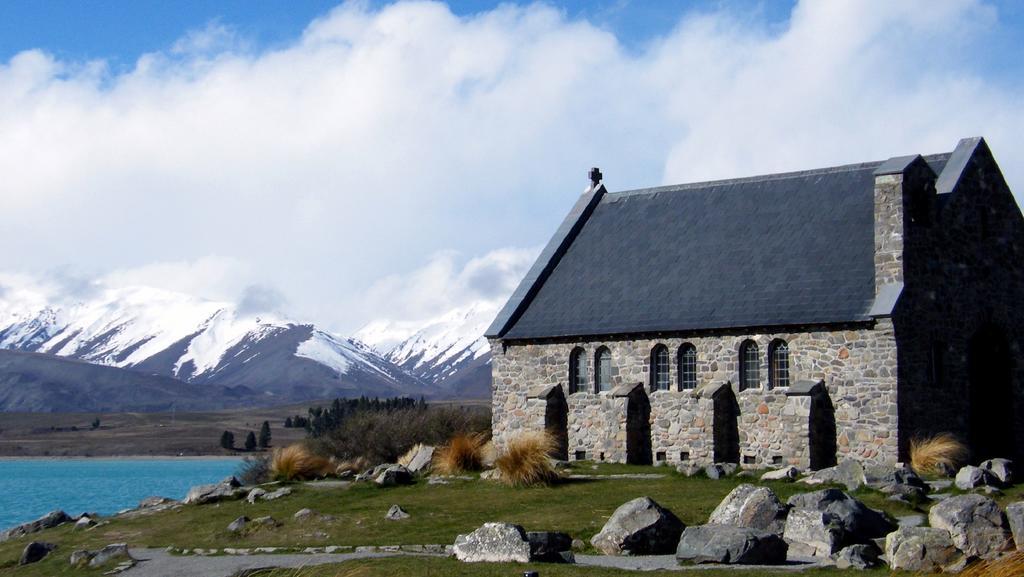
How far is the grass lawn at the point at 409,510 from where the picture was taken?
26.1 m

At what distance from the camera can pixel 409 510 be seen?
2902cm

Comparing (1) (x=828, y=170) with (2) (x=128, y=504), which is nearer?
(1) (x=828, y=170)

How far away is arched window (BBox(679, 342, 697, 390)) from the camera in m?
37.9

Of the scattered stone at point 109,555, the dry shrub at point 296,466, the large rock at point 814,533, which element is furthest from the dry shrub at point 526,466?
the large rock at point 814,533

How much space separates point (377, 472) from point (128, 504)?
26.9 m

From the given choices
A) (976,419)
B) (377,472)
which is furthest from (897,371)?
(377,472)

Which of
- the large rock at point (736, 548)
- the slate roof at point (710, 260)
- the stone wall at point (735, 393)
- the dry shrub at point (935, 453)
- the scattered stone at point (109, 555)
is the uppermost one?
the slate roof at point (710, 260)

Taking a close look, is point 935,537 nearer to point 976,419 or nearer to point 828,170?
point 976,419

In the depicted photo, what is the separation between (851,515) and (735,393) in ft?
50.1

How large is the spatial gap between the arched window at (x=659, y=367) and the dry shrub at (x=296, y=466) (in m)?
10.3

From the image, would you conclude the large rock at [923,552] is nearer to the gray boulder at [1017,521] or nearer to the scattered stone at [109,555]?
the gray boulder at [1017,521]

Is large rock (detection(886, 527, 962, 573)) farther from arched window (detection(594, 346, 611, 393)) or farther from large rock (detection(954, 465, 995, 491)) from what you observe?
arched window (detection(594, 346, 611, 393))

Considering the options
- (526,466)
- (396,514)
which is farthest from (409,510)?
(526,466)

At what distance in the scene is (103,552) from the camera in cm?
2681
